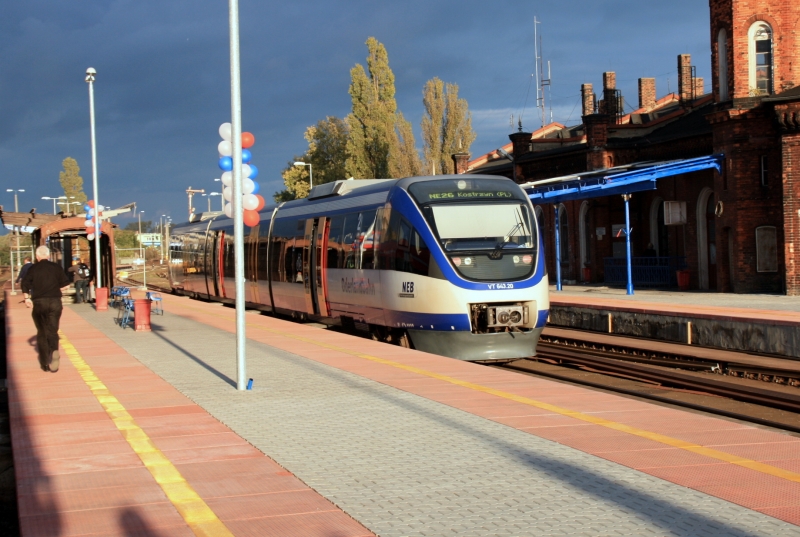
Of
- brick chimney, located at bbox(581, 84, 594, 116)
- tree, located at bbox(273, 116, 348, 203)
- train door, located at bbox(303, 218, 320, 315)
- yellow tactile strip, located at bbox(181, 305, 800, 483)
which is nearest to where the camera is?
yellow tactile strip, located at bbox(181, 305, 800, 483)

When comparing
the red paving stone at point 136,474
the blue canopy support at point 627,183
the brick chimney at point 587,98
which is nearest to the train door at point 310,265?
the blue canopy support at point 627,183

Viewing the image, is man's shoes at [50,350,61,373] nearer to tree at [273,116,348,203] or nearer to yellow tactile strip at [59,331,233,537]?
yellow tactile strip at [59,331,233,537]

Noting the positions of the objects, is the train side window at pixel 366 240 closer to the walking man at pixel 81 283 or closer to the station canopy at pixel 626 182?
the station canopy at pixel 626 182

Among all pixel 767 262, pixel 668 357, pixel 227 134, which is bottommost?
pixel 668 357

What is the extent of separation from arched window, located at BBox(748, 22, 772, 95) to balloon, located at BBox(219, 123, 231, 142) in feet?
73.6

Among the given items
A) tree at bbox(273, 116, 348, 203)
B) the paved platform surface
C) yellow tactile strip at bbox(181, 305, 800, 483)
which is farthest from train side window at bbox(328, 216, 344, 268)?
tree at bbox(273, 116, 348, 203)

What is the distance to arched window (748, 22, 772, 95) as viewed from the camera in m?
29.4

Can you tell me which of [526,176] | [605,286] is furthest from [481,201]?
[526,176]

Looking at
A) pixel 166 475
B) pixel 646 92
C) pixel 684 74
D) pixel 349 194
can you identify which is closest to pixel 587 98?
pixel 646 92

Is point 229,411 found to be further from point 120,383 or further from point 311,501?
point 311,501

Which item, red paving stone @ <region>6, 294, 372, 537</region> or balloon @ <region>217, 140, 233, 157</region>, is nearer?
red paving stone @ <region>6, 294, 372, 537</region>

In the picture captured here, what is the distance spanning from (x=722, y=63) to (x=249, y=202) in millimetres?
23161

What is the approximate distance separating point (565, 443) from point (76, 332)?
1509cm

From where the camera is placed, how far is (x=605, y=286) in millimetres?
36562
